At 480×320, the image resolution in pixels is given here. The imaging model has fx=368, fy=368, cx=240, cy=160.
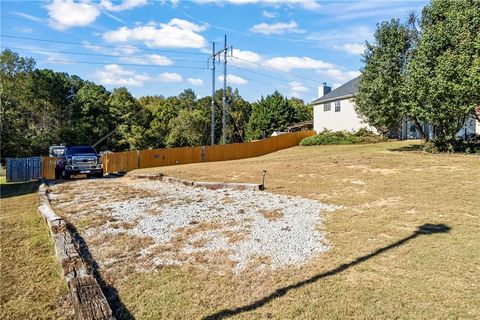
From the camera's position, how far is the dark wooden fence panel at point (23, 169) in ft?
71.3

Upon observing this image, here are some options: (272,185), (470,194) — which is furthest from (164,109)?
(470,194)

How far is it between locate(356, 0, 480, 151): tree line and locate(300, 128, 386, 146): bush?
747 cm

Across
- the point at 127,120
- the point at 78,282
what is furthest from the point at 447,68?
the point at 127,120

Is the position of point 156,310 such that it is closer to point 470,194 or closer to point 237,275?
point 237,275

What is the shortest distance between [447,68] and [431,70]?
3.92 ft

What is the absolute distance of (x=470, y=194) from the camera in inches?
397

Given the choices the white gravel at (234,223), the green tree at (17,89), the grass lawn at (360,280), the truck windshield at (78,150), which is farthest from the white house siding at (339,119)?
the green tree at (17,89)

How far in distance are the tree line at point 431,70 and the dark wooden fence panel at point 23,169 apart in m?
20.5

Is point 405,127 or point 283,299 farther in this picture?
point 405,127

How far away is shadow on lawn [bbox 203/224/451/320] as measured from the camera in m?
4.16

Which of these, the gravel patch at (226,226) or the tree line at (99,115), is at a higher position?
the tree line at (99,115)

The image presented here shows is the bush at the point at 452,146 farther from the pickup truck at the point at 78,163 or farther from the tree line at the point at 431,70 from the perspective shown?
the pickup truck at the point at 78,163

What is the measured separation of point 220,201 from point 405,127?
2590 cm

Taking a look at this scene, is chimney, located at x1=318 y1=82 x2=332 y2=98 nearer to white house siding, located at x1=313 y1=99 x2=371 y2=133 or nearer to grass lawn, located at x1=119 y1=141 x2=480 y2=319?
white house siding, located at x1=313 y1=99 x2=371 y2=133
